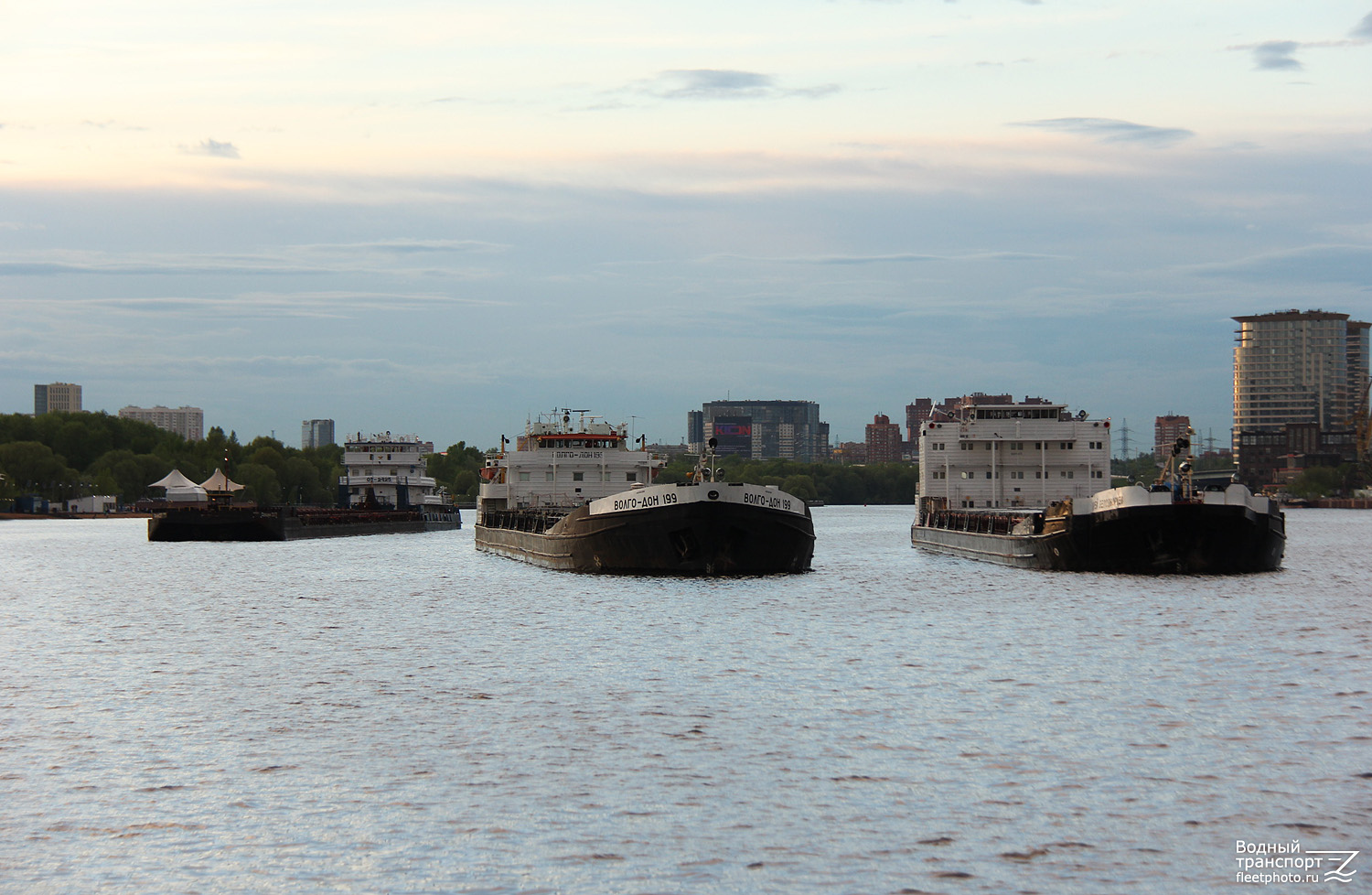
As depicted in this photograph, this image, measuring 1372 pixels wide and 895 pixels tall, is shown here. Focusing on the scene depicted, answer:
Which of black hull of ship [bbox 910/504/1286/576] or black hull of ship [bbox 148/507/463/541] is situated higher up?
black hull of ship [bbox 910/504/1286/576]

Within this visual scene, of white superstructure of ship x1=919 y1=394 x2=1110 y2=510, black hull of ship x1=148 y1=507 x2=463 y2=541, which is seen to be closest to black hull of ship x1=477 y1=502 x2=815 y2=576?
white superstructure of ship x1=919 y1=394 x2=1110 y2=510

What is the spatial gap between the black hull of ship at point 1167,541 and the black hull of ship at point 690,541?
10235mm

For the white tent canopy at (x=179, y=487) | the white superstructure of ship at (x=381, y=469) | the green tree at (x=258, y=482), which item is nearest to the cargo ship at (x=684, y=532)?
the white superstructure of ship at (x=381, y=469)

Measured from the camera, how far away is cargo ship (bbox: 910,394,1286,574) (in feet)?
155

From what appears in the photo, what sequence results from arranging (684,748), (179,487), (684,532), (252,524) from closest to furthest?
(684,748) < (684,532) < (252,524) < (179,487)

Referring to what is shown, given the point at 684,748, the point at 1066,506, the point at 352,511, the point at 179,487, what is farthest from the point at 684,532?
the point at 179,487

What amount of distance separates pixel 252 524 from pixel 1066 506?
205ft

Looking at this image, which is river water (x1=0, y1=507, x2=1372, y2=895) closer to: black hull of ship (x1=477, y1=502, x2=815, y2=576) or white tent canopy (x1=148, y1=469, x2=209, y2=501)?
black hull of ship (x1=477, y1=502, x2=815, y2=576)

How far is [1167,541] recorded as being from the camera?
1866 inches

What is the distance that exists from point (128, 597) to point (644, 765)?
36918 millimetres

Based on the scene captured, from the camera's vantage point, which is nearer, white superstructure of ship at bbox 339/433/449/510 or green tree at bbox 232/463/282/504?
white superstructure of ship at bbox 339/433/449/510

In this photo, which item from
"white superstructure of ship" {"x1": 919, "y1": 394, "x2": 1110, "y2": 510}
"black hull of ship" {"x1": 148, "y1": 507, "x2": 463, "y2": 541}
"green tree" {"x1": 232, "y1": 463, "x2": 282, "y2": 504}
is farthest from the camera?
"green tree" {"x1": 232, "y1": 463, "x2": 282, "y2": 504}

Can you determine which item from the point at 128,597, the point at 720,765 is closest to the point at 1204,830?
the point at 720,765

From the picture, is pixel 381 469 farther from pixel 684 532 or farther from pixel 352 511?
pixel 684 532
